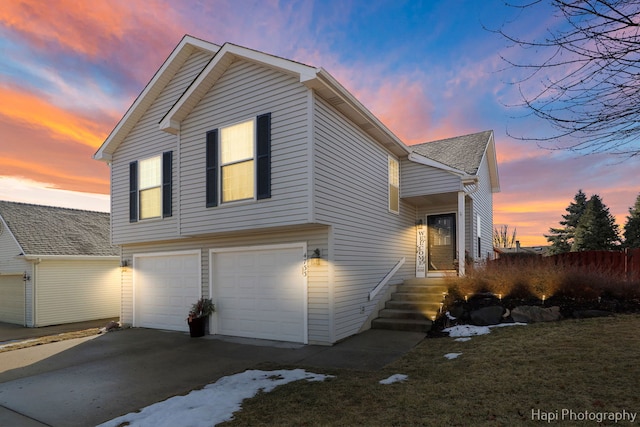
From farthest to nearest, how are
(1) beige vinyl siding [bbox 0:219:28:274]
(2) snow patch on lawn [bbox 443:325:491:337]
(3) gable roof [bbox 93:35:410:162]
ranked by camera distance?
(1) beige vinyl siding [bbox 0:219:28:274] < (2) snow patch on lawn [bbox 443:325:491:337] < (3) gable roof [bbox 93:35:410:162]

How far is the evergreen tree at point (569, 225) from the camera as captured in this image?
31656 millimetres

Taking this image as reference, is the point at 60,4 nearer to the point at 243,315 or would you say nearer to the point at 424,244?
the point at 243,315

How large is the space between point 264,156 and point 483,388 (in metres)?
5.99

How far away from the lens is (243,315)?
9375 millimetres

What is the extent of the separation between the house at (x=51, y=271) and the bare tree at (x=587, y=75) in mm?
17321

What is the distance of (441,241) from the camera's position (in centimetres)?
1266

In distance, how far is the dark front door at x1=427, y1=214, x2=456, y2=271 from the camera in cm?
1244

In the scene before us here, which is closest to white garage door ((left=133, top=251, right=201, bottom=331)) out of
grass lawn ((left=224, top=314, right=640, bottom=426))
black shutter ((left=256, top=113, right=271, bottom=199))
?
black shutter ((left=256, top=113, right=271, bottom=199))

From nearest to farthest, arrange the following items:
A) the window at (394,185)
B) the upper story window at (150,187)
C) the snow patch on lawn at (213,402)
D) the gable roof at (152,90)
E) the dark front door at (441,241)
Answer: the snow patch on lawn at (213,402)
the gable roof at (152,90)
the upper story window at (150,187)
the window at (394,185)
the dark front door at (441,241)

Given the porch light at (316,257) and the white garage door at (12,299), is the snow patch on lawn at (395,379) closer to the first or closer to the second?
the porch light at (316,257)

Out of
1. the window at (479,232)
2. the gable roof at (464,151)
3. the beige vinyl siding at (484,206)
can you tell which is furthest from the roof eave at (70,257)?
the window at (479,232)

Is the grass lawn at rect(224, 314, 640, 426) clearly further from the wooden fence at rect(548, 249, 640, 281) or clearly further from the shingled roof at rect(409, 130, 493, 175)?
the shingled roof at rect(409, 130, 493, 175)

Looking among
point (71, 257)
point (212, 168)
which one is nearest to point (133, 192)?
point (212, 168)

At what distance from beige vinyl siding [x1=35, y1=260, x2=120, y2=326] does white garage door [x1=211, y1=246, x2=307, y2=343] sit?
875 centimetres
